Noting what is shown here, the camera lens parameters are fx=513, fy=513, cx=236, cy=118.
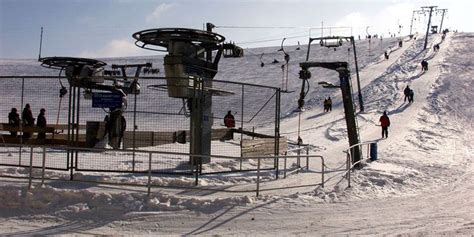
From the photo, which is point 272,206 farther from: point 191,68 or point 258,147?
point 191,68

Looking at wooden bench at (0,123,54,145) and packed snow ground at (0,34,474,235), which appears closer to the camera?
packed snow ground at (0,34,474,235)

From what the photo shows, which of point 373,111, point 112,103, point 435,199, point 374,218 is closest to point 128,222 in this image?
point 374,218

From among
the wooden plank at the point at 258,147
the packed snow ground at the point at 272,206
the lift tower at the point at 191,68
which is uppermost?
the lift tower at the point at 191,68

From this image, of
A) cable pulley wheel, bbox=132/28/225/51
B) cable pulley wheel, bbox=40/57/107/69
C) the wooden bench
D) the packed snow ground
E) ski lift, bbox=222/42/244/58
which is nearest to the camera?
the packed snow ground

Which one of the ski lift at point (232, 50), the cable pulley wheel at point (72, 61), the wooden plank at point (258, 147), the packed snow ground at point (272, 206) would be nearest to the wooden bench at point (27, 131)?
the cable pulley wheel at point (72, 61)

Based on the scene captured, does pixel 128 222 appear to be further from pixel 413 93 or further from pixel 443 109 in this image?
pixel 413 93

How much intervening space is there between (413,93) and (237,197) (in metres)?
30.5

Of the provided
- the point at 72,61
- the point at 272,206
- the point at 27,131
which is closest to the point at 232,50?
the point at 72,61

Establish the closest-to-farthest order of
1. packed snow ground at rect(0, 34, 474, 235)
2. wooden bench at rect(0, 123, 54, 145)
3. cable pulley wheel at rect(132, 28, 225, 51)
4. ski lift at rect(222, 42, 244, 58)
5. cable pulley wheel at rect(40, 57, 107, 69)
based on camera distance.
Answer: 1. packed snow ground at rect(0, 34, 474, 235)
2. cable pulley wheel at rect(132, 28, 225, 51)
3. cable pulley wheel at rect(40, 57, 107, 69)
4. wooden bench at rect(0, 123, 54, 145)
5. ski lift at rect(222, 42, 244, 58)

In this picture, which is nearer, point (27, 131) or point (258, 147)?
point (258, 147)

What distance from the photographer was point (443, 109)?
33.9m

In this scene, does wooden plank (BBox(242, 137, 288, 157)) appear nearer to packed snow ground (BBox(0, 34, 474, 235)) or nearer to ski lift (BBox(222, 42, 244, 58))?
packed snow ground (BBox(0, 34, 474, 235))

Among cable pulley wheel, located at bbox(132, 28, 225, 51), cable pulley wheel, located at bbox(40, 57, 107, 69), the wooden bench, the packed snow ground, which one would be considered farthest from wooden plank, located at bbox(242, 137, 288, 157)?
the wooden bench

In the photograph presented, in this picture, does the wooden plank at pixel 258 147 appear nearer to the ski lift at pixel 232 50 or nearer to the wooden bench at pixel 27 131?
the ski lift at pixel 232 50
